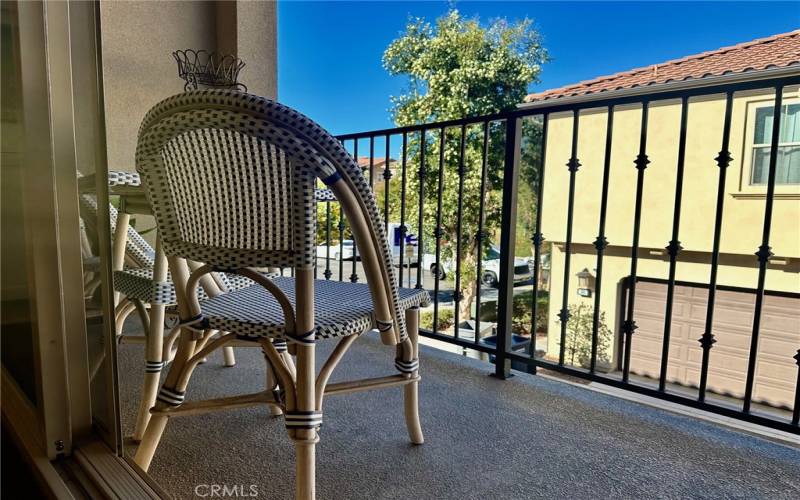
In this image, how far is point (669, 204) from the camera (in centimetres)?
607

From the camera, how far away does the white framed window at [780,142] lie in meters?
4.69

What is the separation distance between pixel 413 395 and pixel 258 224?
69 cm

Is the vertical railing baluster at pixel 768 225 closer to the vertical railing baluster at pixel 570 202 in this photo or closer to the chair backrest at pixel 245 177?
the vertical railing baluster at pixel 570 202

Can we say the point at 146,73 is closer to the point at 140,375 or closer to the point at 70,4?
the point at 140,375

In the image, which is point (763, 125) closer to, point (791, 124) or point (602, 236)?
point (791, 124)

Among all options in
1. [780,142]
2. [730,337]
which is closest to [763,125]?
[780,142]

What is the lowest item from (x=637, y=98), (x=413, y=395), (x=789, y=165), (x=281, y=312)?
(x=413, y=395)

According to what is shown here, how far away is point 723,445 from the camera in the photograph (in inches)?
53.0

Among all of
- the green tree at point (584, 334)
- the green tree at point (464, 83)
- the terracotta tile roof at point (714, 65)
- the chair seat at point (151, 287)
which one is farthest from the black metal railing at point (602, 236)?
the green tree at point (464, 83)

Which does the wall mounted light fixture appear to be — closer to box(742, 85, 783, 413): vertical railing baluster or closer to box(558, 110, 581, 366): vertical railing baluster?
box(558, 110, 581, 366): vertical railing baluster

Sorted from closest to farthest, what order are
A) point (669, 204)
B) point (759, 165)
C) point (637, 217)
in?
point (637, 217) → point (759, 165) → point (669, 204)

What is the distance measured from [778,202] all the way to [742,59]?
A: 1.67 meters

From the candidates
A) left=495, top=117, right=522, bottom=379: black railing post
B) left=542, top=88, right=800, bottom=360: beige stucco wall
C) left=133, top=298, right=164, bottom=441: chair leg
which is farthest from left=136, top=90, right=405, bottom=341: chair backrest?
left=542, top=88, right=800, bottom=360: beige stucco wall

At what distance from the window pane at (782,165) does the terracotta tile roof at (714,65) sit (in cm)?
84
